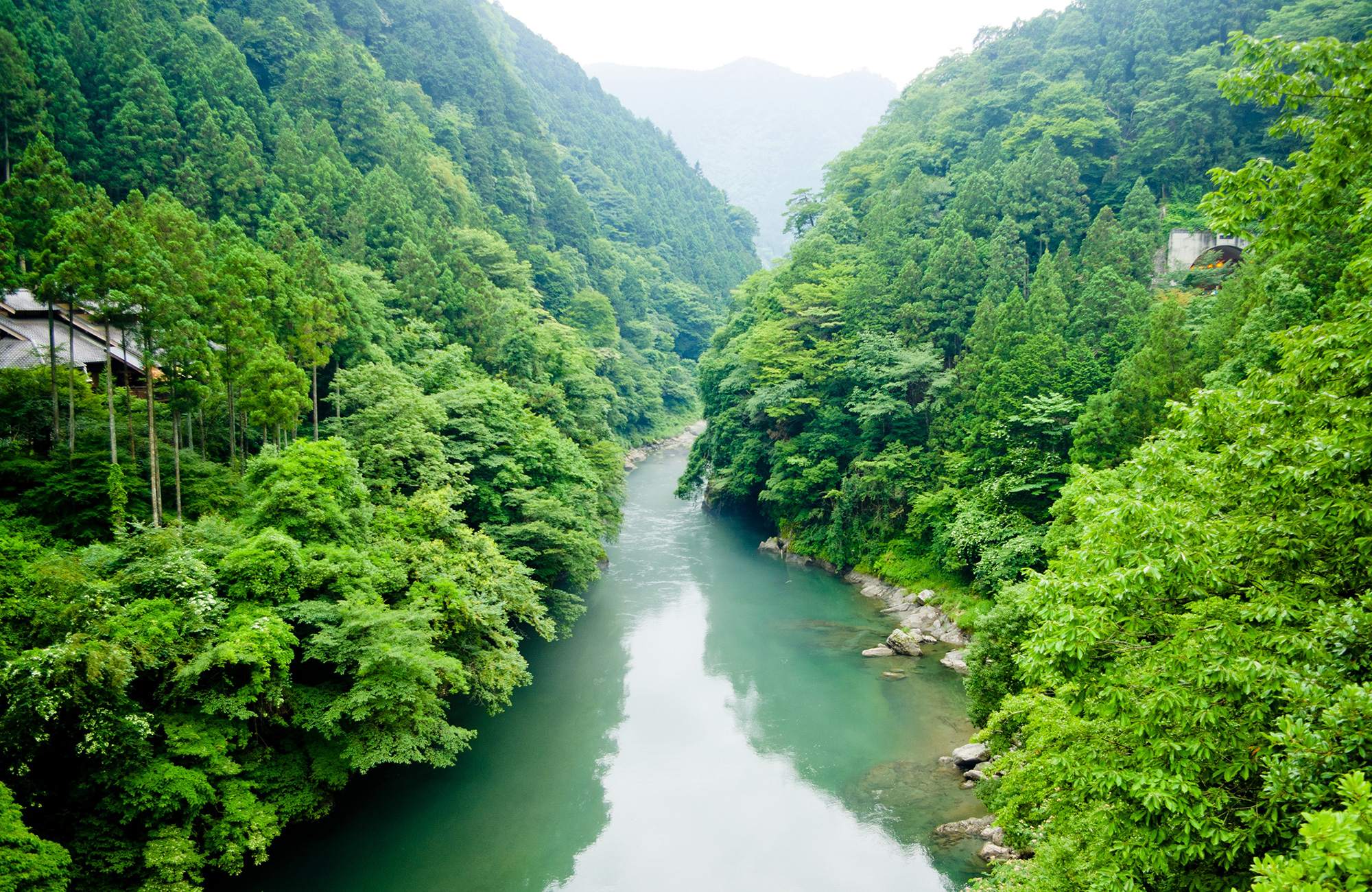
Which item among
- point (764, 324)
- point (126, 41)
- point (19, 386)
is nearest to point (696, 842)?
point (19, 386)

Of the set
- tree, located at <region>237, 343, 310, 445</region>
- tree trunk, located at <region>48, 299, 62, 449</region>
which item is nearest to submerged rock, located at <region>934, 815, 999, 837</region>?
tree, located at <region>237, 343, 310, 445</region>

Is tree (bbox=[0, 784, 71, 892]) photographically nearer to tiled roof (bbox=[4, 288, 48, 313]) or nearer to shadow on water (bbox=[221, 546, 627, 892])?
shadow on water (bbox=[221, 546, 627, 892])

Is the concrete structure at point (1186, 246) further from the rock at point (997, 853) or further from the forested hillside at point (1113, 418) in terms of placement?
the rock at point (997, 853)

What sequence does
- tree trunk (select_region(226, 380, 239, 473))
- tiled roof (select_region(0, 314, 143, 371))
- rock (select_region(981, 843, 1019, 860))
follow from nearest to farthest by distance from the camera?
1. rock (select_region(981, 843, 1019, 860))
2. tree trunk (select_region(226, 380, 239, 473))
3. tiled roof (select_region(0, 314, 143, 371))

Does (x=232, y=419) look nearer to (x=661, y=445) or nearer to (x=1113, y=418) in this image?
(x=1113, y=418)

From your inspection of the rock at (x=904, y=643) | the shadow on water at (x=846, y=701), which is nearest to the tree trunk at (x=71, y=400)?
the shadow on water at (x=846, y=701)

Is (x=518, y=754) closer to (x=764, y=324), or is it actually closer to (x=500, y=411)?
(x=500, y=411)

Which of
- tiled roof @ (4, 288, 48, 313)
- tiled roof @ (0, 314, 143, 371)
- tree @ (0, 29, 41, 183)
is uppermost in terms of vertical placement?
tree @ (0, 29, 41, 183)
